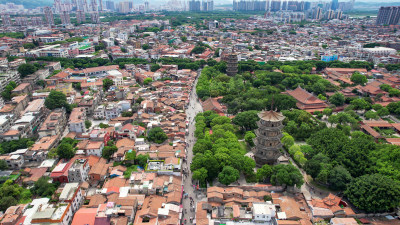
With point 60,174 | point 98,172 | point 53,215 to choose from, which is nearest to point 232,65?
point 98,172

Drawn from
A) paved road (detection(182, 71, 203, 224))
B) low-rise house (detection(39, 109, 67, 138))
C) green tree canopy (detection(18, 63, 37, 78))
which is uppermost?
green tree canopy (detection(18, 63, 37, 78))

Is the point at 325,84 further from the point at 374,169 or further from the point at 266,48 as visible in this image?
the point at 266,48

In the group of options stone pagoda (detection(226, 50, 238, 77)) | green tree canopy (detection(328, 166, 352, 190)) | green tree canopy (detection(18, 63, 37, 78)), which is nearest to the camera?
green tree canopy (detection(328, 166, 352, 190))

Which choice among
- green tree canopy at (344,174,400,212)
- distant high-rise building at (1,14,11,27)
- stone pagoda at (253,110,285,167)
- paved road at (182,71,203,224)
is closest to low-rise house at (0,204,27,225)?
paved road at (182,71,203,224)

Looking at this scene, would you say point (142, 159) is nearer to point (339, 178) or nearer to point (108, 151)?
point (108, 151)

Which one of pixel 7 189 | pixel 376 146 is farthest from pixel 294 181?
pixel 7 189

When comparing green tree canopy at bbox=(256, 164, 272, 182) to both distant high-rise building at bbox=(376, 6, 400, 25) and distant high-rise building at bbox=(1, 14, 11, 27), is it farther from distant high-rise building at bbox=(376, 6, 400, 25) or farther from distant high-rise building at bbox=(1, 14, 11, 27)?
distant high-rise building at bbox=(376, 6, 400, 25)

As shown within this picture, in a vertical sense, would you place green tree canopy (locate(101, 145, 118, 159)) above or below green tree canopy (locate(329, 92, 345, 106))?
below
